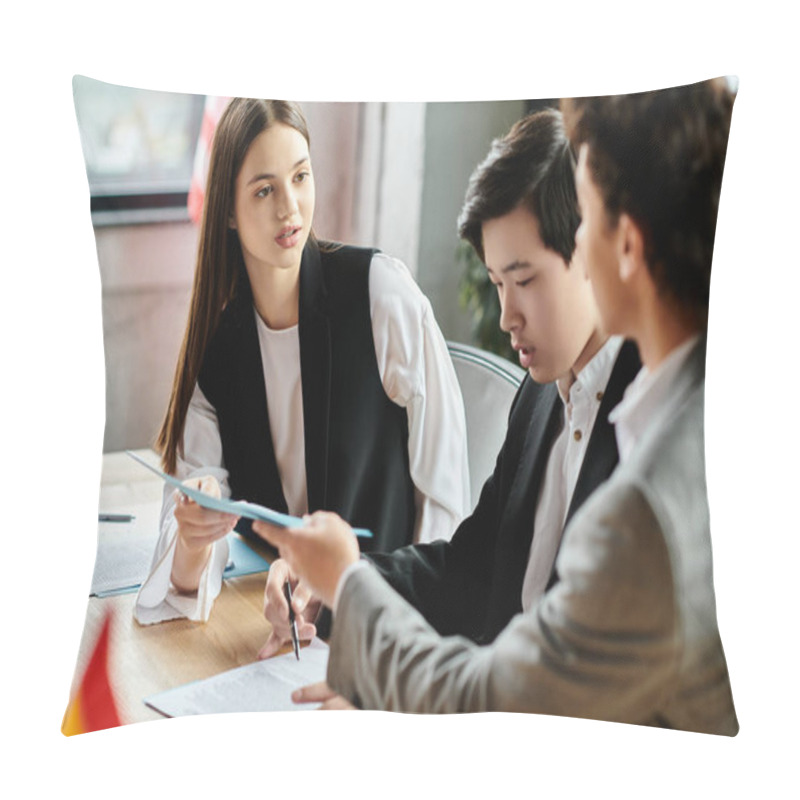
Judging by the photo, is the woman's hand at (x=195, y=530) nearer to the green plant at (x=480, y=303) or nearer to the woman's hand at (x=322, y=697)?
the woman's hand at (x=322, y=697)

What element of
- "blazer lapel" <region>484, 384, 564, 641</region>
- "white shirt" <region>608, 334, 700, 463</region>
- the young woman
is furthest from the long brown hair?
"white shirt" <region>608, 334, 700, 463</region>

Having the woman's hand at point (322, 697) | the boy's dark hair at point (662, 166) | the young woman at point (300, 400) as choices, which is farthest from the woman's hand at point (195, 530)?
the boy's dark hair at point (662, 166)

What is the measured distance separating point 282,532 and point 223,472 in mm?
121

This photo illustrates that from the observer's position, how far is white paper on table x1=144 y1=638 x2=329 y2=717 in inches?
68.1

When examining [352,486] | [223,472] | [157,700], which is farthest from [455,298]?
[157,700]

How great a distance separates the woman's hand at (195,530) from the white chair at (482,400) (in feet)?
1.13

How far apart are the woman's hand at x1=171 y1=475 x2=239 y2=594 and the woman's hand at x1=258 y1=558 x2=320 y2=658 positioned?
0.09m

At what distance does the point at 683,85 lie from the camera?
1.66 metres

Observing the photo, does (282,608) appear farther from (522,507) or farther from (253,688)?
Answer: (522,507)

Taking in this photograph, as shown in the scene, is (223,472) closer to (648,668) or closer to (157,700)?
(157,700)

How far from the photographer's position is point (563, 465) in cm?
171

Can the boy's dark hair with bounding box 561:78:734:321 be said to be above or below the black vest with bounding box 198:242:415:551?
above

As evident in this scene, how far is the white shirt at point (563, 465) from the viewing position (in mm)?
1685

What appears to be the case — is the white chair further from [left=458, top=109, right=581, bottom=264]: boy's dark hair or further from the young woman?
[left=458, top=109, right=581, bottom=264]: boy's dark hair
